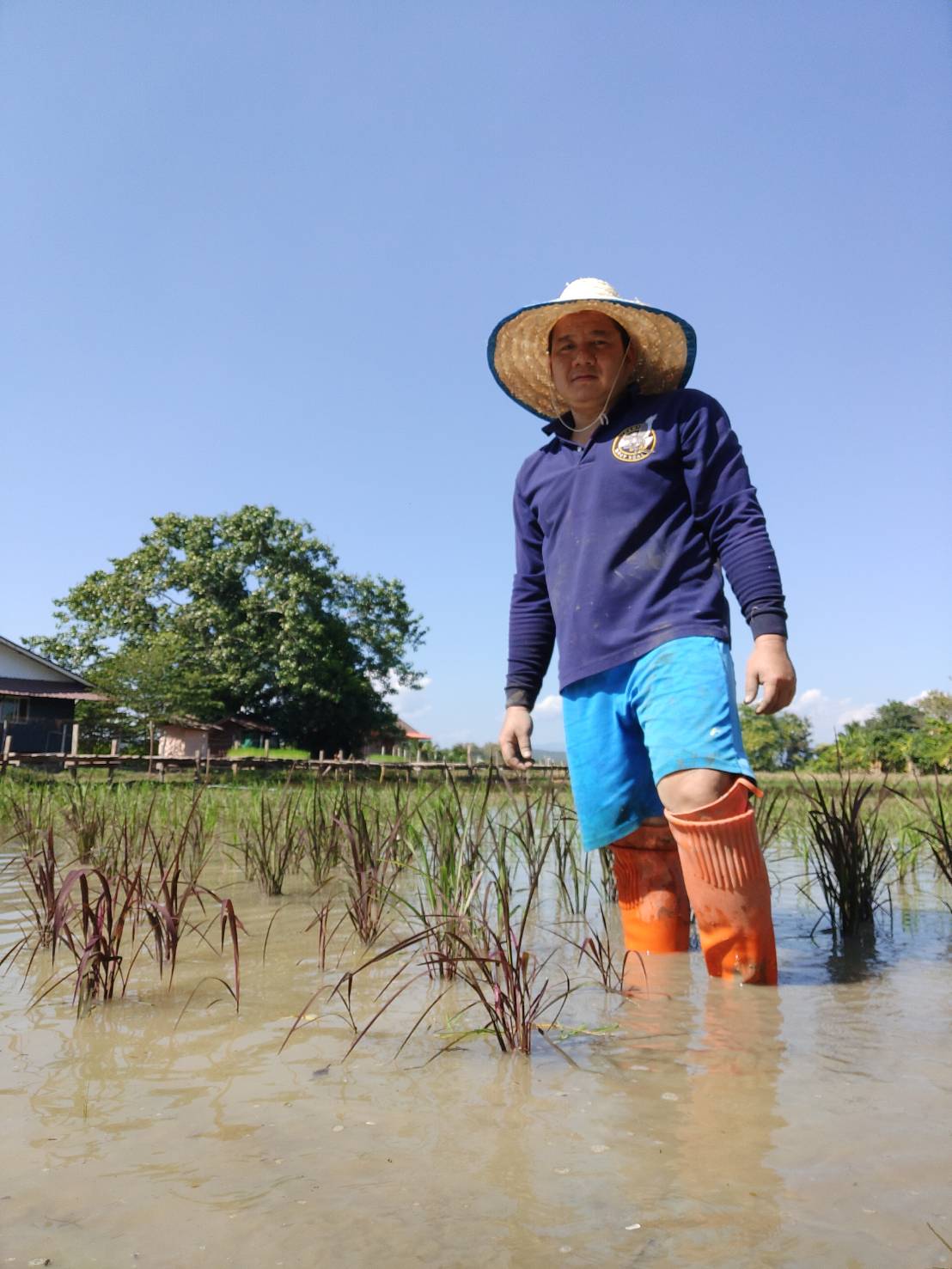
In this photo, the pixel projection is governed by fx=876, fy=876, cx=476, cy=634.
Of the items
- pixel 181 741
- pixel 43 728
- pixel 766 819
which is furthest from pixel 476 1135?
pixel 181 741

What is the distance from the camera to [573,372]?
2.72 metres

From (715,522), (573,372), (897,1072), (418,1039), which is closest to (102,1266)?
(418,1039)

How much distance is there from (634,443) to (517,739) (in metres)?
1.01

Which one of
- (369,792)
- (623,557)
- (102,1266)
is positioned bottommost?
(102,1266)

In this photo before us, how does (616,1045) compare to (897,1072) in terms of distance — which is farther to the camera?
(616,1045)

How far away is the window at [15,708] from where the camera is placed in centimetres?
2888

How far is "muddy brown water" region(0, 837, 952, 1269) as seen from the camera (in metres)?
0.97

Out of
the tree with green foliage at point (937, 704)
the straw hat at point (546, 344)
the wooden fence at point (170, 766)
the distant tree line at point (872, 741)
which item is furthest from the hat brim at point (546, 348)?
the tree with green foliage at point (937, 704)

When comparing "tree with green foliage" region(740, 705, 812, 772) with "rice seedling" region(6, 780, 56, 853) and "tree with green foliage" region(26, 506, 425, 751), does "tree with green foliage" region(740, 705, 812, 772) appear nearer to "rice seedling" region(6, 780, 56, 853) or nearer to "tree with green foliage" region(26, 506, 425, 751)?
"tree with green foliage" region(26, 506, 425, 751)

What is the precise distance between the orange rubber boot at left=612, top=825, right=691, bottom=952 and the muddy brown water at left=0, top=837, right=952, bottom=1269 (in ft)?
1.53

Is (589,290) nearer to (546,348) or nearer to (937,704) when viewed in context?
(546,348)

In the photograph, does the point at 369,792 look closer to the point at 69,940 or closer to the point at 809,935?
the point at 809,935

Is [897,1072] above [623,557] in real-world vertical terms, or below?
below

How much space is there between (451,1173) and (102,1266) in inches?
16.4
